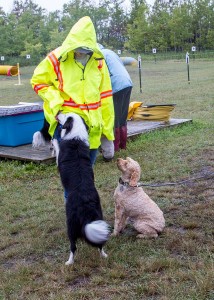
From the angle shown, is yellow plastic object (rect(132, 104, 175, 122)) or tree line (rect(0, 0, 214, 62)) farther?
tree line (rect(0, 0, 214, 62))

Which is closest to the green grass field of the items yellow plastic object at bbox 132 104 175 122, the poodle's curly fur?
the poodle's curly fur

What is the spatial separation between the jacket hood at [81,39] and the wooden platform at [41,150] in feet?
9.63

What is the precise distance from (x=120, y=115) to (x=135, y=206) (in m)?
3.48

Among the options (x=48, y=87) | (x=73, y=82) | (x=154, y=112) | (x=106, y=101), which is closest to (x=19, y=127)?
(x=154, y=112)

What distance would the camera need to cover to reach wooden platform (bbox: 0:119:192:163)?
6.63 meters

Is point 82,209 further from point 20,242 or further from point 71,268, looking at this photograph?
point 20,242

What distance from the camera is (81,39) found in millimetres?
3805

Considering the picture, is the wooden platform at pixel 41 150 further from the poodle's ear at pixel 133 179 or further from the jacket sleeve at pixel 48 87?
the poodle's ear at pixel 133 179

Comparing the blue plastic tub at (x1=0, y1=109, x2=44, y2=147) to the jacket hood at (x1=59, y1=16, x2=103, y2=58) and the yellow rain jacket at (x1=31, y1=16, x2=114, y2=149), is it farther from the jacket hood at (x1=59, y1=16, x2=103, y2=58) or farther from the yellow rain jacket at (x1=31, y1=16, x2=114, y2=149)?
the jacket hood at (x1=59, y1=16, x2=103, y2=58)

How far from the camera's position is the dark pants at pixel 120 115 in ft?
22.8

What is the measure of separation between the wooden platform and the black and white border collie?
9.62 ft

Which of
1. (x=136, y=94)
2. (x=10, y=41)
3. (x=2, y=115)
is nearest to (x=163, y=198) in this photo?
(x=2, y=115)

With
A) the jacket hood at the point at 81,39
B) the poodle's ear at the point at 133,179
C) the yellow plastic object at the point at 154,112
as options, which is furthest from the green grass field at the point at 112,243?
the yellow plastic object at the point at 154,112

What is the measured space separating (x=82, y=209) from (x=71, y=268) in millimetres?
462
